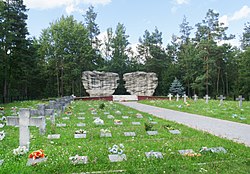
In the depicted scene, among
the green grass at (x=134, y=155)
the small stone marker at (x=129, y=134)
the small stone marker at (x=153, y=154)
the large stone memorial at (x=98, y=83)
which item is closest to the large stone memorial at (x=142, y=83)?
the large stone memorial at (x=98, y=83)

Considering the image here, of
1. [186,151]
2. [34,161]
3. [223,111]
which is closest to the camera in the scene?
[34,161]

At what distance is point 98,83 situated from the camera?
3108 cm

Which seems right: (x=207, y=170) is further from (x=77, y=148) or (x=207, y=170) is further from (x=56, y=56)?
(x=56, y=56)

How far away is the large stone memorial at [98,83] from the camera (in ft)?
101

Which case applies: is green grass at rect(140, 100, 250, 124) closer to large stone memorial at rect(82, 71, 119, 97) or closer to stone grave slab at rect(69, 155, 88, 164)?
stone grave slab at rect(69, 155, 88, 164)

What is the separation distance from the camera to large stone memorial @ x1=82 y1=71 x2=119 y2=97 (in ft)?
101

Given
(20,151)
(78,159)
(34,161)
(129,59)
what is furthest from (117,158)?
(129,59)

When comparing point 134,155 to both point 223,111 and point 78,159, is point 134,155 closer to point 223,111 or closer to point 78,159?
point 78,159

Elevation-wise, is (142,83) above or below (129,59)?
below

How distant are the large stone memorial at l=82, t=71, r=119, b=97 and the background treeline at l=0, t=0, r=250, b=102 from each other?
2.99m

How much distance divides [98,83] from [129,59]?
11.7m

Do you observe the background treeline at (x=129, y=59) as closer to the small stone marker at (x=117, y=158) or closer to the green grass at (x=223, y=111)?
the green grass at (x=223, y=111)

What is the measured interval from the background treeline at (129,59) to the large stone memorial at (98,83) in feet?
9.79

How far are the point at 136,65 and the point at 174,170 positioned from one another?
36655 mm
